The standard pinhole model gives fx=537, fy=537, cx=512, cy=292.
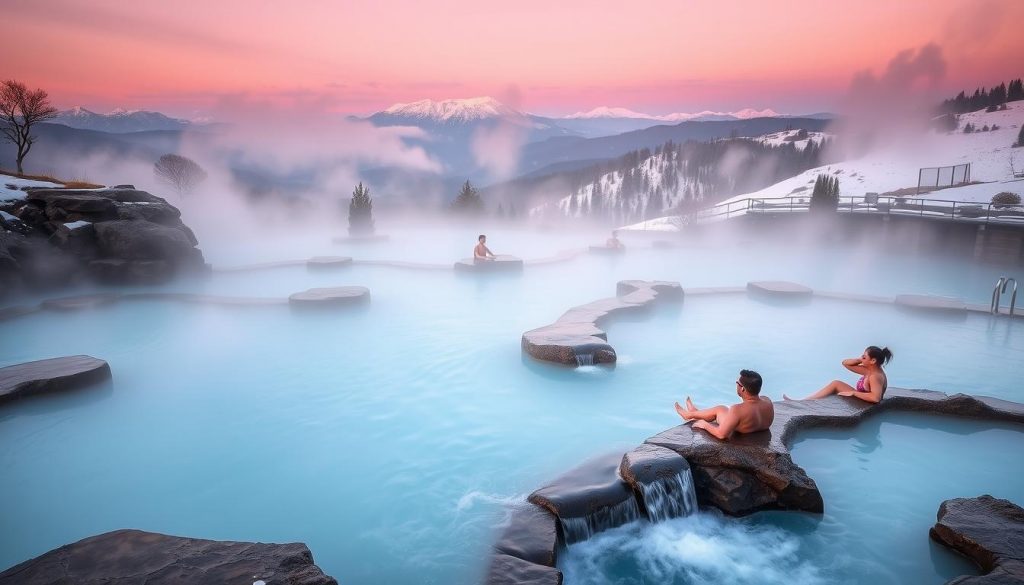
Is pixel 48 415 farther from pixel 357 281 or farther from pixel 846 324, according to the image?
pixel 846 324

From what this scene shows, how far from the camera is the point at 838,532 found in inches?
156

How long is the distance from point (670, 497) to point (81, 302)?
10.8m

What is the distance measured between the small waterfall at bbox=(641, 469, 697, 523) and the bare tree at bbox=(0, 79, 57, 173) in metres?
23.7

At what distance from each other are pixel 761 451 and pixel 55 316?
442 inches

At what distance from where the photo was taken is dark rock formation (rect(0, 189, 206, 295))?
11133 mm

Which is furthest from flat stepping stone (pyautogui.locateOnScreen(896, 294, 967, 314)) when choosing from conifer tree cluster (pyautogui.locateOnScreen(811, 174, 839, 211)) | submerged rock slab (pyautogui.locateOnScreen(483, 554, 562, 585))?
conifer tree cluster (pyautogui.locateOnScreen(811, 174, 839, 211))

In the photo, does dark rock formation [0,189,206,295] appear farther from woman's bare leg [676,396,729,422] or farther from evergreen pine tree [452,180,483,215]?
evergreen pine tree [452,180,483,215]

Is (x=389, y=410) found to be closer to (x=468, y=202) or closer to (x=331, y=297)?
(x=331, y=297)

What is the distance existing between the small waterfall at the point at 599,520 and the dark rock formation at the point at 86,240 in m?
12.0

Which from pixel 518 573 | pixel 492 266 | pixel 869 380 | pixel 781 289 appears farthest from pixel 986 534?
pixel 492 266

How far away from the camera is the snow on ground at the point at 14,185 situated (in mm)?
12071

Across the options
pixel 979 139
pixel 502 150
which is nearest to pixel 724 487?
pixel 979 139

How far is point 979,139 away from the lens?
2167 inches

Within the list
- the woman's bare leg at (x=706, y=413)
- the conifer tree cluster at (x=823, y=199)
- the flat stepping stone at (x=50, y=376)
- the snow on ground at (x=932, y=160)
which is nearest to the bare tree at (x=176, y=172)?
the flat stepping stone at (x=50, y=376)
